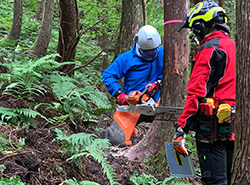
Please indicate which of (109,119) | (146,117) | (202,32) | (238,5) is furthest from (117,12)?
(238,5)

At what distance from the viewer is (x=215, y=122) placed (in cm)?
264

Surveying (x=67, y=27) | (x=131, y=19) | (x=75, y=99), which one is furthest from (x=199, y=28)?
(x=67, y=27)

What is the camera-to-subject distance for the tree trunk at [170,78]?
Answer: 395 cm

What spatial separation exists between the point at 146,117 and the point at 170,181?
146cm

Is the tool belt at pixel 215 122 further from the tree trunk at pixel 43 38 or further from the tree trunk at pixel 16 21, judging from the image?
the tree trunk at pixel 16 21

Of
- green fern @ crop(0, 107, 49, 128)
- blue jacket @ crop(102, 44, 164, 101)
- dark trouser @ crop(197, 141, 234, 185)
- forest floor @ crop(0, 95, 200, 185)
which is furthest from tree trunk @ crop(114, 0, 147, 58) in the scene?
dark trouser @ crop(197, 141, 234, 185)

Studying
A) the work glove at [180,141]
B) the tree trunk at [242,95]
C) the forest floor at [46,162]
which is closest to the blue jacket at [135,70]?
the forest floor at [46,162]

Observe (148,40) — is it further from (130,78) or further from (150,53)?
(130,78)

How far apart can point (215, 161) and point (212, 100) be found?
615mm

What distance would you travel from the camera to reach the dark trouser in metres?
2.64

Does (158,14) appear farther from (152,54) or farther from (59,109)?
(59,109)

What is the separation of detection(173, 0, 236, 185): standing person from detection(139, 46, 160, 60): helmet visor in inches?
72.4

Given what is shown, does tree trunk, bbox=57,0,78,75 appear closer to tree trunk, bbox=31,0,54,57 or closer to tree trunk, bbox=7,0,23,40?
tree trunk, bbox=31,0,54,57

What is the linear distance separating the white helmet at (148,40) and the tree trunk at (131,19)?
1.23m
